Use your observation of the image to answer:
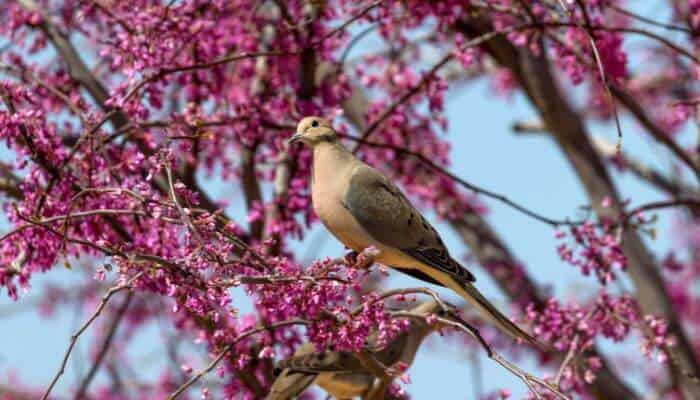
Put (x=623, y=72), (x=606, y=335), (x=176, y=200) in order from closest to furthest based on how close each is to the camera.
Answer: (x=176, y=200) < (x=606, y=335) < (x=623, y=72)

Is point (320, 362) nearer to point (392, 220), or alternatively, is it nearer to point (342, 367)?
point (342, 367)

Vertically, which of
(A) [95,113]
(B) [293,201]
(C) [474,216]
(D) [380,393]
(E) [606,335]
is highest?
(C) [474,216]

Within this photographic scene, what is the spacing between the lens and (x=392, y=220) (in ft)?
13.0

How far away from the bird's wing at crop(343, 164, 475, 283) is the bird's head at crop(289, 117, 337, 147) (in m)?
0.19

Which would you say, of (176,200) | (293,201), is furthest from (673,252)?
(176,200)

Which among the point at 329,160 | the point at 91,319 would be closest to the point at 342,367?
the point at 329,160

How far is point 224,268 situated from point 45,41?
2.80m

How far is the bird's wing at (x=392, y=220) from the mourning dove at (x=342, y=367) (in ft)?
0.64

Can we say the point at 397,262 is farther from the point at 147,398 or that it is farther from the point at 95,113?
the point at 147,398

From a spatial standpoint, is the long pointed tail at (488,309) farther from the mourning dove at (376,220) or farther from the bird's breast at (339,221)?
the bird's breast at (339,221)

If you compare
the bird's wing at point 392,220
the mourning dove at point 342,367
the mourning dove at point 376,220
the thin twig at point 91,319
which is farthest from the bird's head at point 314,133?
the thin twig at point 91,319

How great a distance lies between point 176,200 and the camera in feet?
9.00

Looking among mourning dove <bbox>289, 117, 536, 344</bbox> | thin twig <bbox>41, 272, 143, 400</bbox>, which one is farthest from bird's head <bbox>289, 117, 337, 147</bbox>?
thin twig <bbox>41, 272, 143, 400</bbox>

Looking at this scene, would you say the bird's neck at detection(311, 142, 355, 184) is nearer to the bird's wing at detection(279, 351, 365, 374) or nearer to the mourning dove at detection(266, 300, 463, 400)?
the mourning dove at detection(266, 300, 463, 400)
